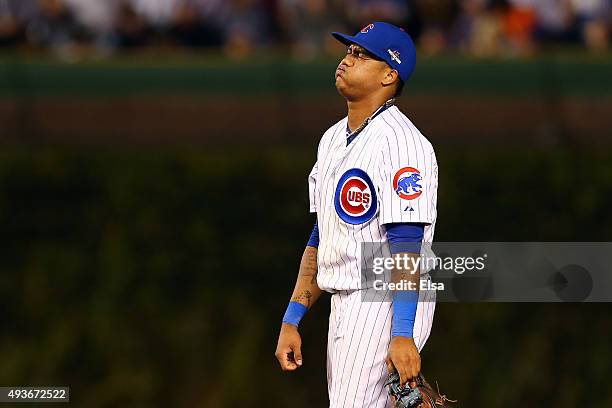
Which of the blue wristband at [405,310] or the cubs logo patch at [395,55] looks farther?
the cubs logo patch at [395,55]

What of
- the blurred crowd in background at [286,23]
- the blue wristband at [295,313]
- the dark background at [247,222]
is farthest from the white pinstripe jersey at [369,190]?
the blurred crowd in background at [286,23]

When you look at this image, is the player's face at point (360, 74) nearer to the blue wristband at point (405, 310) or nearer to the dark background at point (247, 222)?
the blue wristband at point (405, 310)

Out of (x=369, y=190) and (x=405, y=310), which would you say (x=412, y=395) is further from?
(x=369, y=190)

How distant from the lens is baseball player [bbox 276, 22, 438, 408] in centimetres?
468

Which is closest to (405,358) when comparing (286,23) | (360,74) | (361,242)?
(361,242)

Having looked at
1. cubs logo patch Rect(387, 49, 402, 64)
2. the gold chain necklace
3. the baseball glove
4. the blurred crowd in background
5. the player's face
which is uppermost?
the blurred crowd in background

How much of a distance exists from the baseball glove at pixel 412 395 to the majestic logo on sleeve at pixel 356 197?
0.59 m

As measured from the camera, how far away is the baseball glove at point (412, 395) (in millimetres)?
4613

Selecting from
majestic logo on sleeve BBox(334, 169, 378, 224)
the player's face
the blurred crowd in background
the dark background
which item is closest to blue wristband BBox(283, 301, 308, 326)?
majestic logo on sleeve BBox(334, 169, 378, 224)

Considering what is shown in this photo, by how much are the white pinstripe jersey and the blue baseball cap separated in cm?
18

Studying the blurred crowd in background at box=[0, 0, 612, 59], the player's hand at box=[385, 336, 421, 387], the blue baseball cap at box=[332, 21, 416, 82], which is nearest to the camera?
the player's hand at box=[385, 336, 421, 387]

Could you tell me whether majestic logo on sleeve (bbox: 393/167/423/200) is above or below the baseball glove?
above

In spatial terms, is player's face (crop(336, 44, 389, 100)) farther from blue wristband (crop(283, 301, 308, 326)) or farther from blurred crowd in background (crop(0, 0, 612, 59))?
blurred crowd in background (crop(0, 0, 612, 59))

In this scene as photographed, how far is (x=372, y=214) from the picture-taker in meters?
4.79
